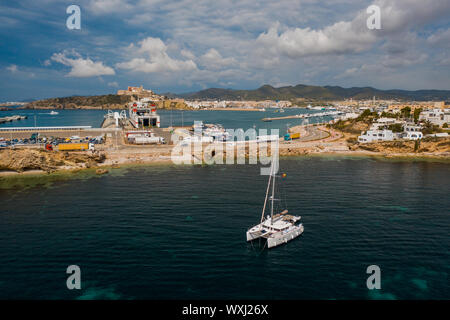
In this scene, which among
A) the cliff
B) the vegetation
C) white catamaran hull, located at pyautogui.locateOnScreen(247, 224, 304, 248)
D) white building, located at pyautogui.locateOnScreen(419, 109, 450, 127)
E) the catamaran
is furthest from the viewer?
white building, located at pyautogui.locateOnScreen(419, 109, 450, 127)

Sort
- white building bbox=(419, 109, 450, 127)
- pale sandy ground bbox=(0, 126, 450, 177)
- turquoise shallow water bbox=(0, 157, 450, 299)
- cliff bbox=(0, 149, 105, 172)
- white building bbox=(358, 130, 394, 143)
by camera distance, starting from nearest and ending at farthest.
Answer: turquoise shallow water bbox=(0, 157, 450, 299) → cliff bbox=(0, 149, 105, 172) → pale sandy ground bbox=(0, 126, 450, 177) → white building bbox=(358, 130, 394, 143) → white building bbox=(419, 109, 450, 127)

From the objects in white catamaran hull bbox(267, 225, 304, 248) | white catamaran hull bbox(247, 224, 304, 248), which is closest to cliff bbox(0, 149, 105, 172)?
white catamaran hull bbox(247, 224, 304, 248)

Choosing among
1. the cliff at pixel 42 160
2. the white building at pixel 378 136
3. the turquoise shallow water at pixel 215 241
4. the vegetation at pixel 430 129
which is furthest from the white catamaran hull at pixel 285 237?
the vegetation at pixel 430 129

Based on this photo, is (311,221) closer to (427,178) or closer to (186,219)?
(186,219)

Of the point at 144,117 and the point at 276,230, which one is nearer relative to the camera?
the point at 276,230

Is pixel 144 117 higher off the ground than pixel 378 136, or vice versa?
pixel 144 117

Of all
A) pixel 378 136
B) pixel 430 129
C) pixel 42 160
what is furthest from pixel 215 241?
pixel 430 129

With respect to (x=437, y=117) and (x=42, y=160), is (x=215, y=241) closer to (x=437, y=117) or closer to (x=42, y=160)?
(x=42, y=160)

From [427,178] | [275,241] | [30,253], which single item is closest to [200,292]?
[275,241]

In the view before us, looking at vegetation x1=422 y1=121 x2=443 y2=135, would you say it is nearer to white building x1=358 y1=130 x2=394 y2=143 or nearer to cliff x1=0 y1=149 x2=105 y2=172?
white building x1=358 y1=130 x2=394 y2=143

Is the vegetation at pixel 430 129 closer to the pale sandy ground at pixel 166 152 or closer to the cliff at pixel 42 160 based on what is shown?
the pale sandy ground at pixel 166 152
